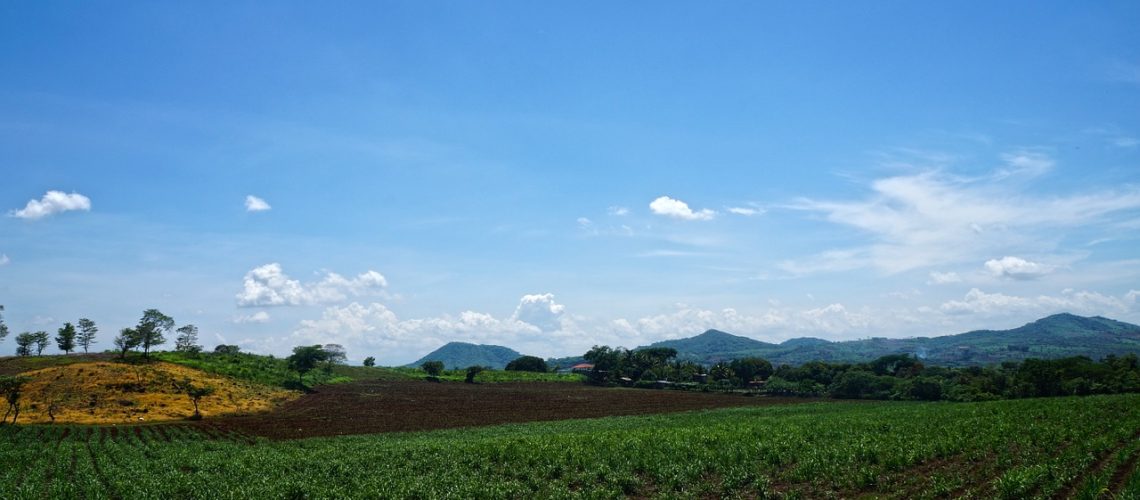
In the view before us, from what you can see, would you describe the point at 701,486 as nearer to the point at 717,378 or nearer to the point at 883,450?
the point at 883,450

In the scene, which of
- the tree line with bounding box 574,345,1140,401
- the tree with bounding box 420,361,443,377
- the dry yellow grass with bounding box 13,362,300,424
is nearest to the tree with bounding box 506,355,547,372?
the tree line with bounding box 574,345,1140,401

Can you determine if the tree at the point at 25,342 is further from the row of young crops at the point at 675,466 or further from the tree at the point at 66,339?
the row of young crops at the point at 675,466

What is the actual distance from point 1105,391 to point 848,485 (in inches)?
3127

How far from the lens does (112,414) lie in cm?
6103

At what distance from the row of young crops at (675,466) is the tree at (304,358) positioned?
2644 inches

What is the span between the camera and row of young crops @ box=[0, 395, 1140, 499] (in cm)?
2053

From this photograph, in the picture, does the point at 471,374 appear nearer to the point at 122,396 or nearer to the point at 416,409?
the point at 416,409

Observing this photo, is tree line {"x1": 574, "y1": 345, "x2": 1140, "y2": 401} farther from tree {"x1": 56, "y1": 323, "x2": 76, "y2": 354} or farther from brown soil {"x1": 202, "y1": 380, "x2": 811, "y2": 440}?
tree {"x1": 56, "y1": 323, "x2": 76, "y2": 354}

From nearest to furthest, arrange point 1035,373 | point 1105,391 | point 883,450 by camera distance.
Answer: point 883,450 → point 1105,391 → point 1035,373

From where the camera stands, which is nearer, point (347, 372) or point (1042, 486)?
point (1042, 486)

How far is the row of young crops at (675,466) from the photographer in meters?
20.5

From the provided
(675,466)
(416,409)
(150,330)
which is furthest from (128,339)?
(675,466)

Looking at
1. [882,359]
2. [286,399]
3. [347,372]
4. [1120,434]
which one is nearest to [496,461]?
[1120,434]

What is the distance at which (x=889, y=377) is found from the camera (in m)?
105
